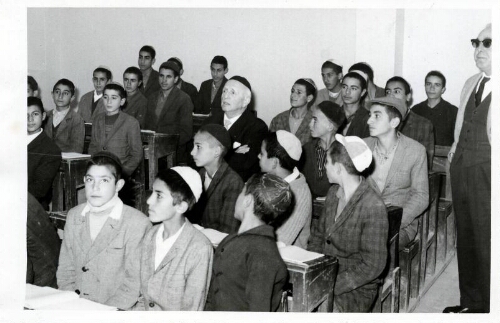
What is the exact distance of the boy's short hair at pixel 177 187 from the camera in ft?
5.50

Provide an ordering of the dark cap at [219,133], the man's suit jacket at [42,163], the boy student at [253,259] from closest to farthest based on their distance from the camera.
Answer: the boy student at [253,259] → the dark cap at [219,133] → the man's suit jacket at [42,163]

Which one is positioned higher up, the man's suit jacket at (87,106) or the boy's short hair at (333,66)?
the boy's short hair at (333,66)

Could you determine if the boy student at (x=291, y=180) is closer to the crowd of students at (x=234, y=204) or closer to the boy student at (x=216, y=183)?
the crowd of students at (x=234, y=204)

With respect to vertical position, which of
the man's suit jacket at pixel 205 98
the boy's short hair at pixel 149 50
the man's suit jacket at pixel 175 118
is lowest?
the man's suit jacket at pixel 175 118

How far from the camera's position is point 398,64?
Result: 3605 millimetres

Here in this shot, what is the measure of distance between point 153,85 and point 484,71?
292 cm

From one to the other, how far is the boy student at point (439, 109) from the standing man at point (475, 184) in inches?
46.6

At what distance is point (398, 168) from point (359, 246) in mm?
689

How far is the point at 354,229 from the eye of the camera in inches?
70.2

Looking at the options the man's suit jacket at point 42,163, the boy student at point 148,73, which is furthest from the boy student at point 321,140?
the boy student at point 148,73

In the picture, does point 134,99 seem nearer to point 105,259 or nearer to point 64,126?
point 64,126

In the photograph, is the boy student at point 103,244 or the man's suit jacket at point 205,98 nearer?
the boy student at point 103,244

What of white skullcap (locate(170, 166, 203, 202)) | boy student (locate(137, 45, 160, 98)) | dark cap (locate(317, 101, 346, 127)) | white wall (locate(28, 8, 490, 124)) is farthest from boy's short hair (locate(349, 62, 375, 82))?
white skullcap (locate(170, 166, 203, 202))

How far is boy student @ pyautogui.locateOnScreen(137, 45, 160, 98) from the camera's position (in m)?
4.32
